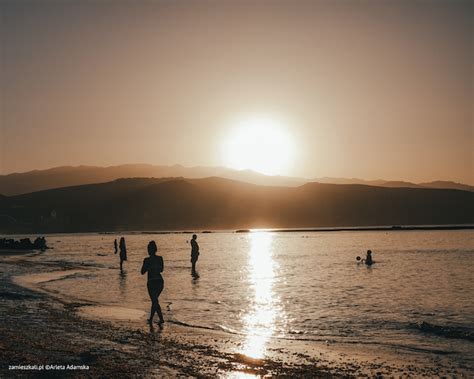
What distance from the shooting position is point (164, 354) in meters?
12.3

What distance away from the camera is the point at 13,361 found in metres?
11.3

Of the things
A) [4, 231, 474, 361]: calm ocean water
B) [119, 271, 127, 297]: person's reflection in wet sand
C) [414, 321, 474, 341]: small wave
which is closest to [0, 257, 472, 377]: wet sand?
[4, 231, 474, 361]: calm ocean water

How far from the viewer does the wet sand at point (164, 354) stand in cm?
1101

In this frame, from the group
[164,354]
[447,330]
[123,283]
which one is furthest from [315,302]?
[123,283]

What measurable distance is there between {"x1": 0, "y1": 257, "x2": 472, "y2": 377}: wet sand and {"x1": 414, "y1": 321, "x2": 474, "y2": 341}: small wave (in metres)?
2.97

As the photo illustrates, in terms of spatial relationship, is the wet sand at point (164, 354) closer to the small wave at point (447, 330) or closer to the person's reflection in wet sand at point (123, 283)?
the small wave at point (447, 330)

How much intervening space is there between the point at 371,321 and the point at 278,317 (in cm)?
336

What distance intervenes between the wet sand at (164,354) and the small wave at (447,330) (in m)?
2.97

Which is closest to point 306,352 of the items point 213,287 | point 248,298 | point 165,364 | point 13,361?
point 165,364

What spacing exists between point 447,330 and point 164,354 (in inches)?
371

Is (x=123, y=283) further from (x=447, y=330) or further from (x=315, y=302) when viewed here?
(x=447, y=330)

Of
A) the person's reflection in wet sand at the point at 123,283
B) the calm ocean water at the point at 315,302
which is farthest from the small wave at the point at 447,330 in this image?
the person's reflection in wet sand at the point at 123,283

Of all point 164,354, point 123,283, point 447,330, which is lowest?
point 123,283

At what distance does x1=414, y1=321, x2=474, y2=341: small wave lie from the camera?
15.3 metres
